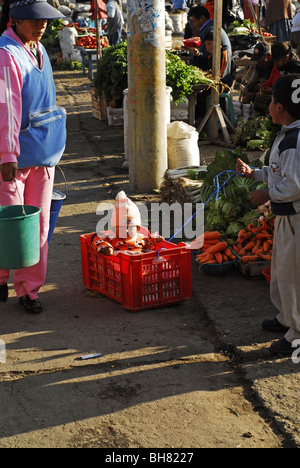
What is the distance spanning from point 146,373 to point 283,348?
0.90 m

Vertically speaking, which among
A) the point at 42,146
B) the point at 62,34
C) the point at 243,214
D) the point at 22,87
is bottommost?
the point at 243,214

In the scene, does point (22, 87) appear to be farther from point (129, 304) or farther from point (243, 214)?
point (243, 214)

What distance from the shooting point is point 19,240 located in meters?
4.21

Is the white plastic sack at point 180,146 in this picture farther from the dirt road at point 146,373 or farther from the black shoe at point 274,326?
the black shoe at point 274,326

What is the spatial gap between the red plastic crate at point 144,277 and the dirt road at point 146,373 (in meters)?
0.09

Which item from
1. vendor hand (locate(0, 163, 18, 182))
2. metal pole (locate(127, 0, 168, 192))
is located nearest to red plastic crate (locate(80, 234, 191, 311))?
vendor hand (locate(0, 163, 18, 182))

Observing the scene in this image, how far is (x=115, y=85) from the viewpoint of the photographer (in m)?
10.2

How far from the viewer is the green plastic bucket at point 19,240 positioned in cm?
417

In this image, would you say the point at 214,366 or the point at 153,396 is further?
the point at 214,366

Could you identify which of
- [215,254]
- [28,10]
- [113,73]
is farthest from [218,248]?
[113,73]

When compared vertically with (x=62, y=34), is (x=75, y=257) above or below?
below

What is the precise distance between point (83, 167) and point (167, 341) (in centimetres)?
547

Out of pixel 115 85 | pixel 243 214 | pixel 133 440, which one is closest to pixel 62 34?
pixel 115 85

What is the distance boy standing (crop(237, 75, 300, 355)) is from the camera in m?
3.81
